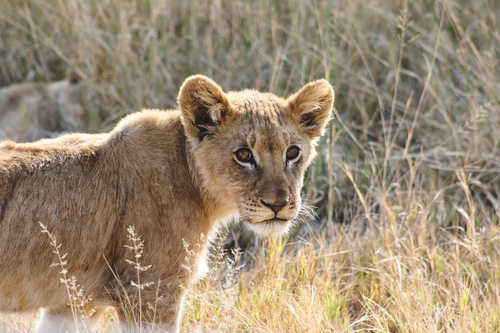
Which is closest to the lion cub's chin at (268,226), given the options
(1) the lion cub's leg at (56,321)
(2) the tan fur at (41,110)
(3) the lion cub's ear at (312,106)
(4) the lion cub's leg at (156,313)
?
(4) the lion cub's leg at (156,313)

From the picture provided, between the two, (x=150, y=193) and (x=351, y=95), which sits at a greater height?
(x=150, y=193)

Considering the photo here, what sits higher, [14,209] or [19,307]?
[14,209]

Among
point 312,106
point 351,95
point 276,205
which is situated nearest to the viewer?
point 276,205

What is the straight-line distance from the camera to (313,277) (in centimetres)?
496

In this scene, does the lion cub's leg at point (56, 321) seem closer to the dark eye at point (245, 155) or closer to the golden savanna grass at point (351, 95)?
the golden savanna grass at point (351, 95)

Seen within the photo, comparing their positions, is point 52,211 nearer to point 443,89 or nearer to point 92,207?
point 92,207

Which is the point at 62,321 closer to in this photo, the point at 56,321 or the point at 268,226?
the point at 56,321

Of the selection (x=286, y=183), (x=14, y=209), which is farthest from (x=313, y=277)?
(x=14, y=209)

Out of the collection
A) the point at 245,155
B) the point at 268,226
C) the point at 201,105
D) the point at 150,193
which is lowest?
the point at 268,226

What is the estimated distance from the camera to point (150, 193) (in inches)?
158

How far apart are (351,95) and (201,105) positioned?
3.44m

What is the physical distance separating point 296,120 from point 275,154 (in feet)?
1.19

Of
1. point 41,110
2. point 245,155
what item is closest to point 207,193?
point 245,155

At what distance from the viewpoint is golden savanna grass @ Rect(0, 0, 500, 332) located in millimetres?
5062
